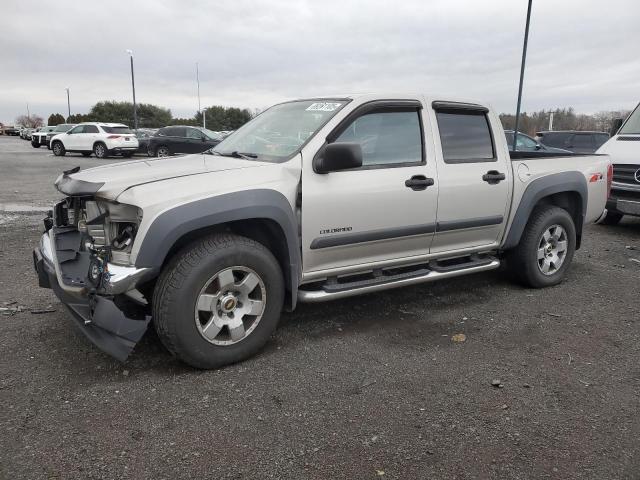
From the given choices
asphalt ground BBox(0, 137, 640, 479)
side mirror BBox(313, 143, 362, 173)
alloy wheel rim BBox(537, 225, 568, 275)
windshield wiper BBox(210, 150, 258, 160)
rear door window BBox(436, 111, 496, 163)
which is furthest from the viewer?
alloy wheel rim BBox(537, 225, 568, 275)

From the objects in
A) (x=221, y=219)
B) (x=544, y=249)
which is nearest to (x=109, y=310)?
(x=221, y=219)

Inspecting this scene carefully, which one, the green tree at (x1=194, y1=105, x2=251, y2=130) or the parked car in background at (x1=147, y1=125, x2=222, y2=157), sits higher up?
the green tree at (x1=194, y1=105, x2=251, y2=130)

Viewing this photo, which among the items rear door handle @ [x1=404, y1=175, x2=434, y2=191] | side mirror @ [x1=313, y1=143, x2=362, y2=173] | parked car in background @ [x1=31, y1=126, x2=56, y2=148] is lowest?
rear door handle @ [x1=404, y1=175, x2=434, y2=191]

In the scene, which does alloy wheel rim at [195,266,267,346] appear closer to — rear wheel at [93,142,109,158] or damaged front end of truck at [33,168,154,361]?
damaged front end of truck at [33,168,154,361]

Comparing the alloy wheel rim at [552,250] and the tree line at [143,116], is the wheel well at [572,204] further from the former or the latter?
the tree line at [143,116]

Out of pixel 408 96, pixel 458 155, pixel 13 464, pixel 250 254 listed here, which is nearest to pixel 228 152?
pixel 250 254

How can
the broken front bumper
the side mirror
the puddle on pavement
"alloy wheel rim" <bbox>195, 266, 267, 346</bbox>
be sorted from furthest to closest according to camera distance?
the puddle on pavement < the side mirror < "alloy wheel rim" <bbox>195, 266, 267, 346</bbox> < the broken front bumper

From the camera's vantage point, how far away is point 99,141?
74.3ft

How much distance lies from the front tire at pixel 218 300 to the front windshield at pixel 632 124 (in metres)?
7.61

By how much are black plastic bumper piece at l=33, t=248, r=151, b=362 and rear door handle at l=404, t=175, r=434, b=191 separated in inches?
83.5

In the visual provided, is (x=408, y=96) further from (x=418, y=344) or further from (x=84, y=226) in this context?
(x=84, y=226)

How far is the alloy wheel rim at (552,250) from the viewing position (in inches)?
198

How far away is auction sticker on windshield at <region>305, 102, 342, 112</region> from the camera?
3834 mm

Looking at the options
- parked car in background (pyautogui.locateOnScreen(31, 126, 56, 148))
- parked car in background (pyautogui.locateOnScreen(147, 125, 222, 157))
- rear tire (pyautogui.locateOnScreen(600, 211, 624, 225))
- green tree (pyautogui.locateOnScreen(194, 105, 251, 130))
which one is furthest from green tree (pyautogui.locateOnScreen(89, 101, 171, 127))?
rear tire (pyautogui.locateOnScreen(600, 211, 624, 225))
